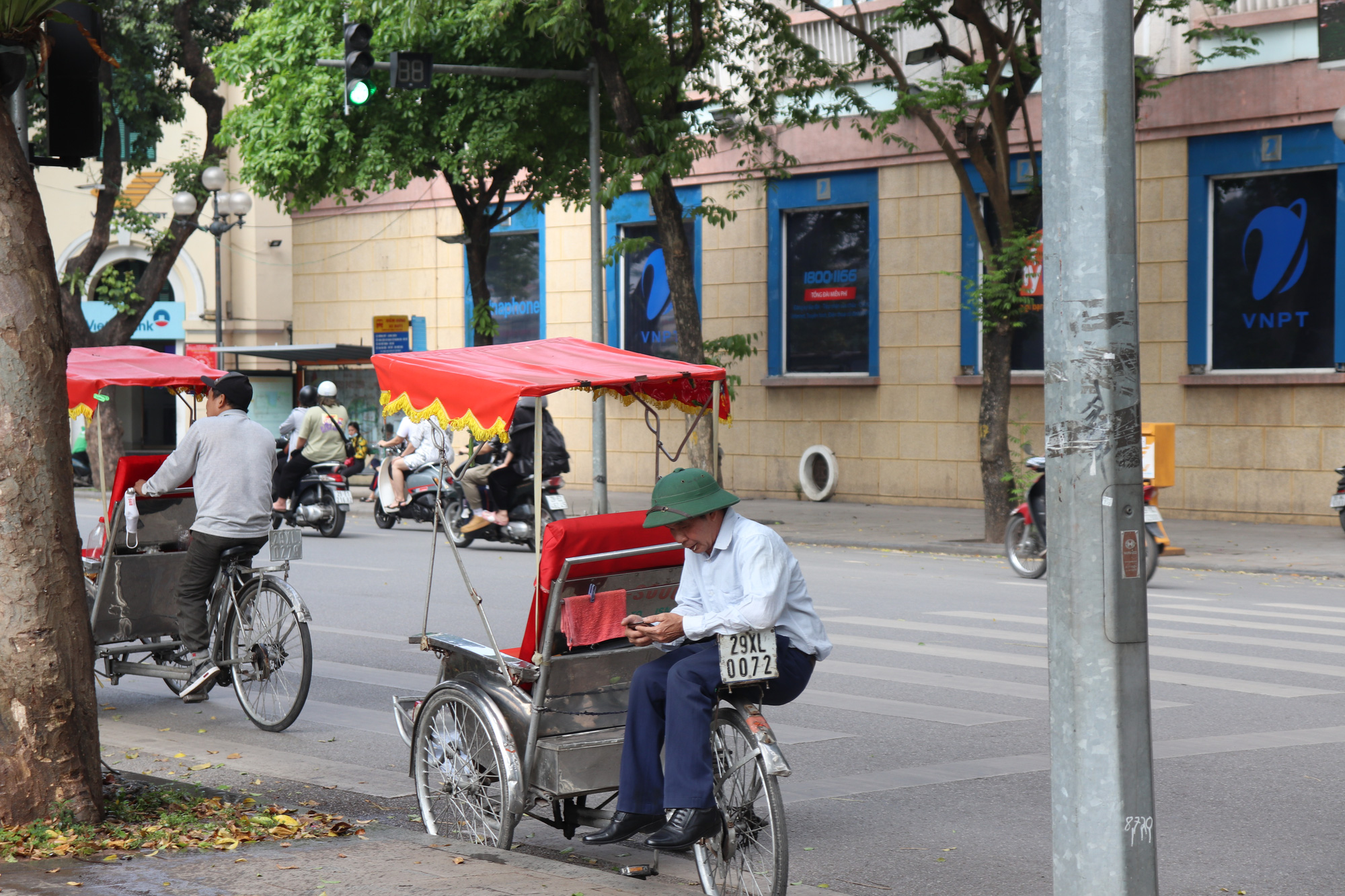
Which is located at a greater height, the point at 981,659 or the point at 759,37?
the point at 759,37

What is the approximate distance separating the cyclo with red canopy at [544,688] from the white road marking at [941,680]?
11.0ft

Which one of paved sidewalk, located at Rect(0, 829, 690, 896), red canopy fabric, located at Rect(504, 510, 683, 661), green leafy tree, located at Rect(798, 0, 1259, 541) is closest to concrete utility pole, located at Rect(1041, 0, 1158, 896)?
paved sidewalk, located at Rect(0, 829, 690, 896)

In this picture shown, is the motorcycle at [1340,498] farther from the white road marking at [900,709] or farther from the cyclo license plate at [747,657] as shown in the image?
the cyclo license plate at [747,657]

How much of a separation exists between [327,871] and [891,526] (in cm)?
1528

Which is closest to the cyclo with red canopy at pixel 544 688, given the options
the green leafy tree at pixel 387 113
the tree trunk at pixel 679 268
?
the tree trunk at pixel 679 268

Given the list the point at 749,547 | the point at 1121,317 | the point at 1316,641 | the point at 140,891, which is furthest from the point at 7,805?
the point at 1316,641

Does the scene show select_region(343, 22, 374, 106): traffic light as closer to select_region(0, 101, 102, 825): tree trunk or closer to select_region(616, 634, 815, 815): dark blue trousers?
select_region(0, 101, 102, 825): tree trunk

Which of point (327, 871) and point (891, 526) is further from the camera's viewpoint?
point (891, 526)

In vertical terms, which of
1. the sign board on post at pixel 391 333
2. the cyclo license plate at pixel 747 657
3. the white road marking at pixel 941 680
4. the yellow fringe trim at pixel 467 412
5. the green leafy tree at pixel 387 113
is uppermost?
the green leafy tree at pixel 387 113

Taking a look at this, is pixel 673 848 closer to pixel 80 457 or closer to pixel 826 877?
pixel 826 877

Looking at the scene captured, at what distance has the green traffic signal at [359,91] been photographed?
15742 millimetres

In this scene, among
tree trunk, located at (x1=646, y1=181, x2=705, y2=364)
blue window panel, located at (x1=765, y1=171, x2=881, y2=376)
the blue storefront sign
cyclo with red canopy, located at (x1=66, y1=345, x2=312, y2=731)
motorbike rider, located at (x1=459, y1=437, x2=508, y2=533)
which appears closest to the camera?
cyclo with red canopy, located at (x1=66, y1=345, x2=312, y2=731)

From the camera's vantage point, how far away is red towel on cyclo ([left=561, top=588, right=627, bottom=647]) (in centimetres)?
566

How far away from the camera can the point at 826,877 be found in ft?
17.8
